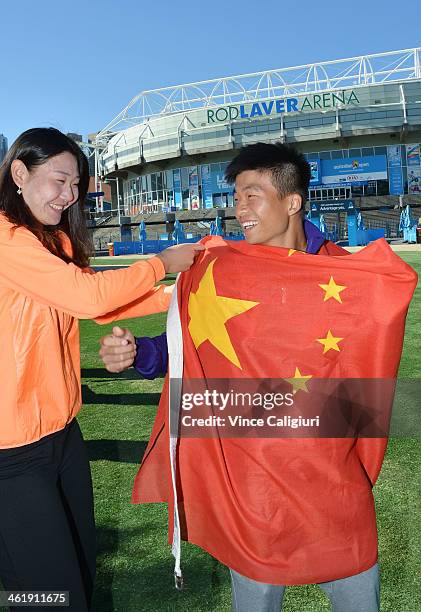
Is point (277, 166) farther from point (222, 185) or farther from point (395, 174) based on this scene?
point (395, 174)

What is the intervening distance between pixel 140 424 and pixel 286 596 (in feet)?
9.32

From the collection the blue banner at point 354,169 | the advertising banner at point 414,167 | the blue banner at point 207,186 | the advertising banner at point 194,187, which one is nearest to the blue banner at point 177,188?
the advertising banner at point 194,187

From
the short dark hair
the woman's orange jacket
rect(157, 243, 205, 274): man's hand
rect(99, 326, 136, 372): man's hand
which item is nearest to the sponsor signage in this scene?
the short dark hair

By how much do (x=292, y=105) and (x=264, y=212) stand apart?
47281 millimetres

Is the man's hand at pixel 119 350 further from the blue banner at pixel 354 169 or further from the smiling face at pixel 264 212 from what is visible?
the blue banner at pixel 354 169

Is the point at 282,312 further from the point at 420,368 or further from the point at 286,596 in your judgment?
the point at 420,368

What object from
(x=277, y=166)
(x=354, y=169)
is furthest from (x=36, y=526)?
(x=354, y=169)

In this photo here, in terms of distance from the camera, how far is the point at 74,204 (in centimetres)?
228

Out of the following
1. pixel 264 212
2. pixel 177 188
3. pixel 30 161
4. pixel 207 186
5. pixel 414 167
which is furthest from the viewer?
pixel 177 188

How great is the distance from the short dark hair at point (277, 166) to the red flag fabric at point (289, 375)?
38cm

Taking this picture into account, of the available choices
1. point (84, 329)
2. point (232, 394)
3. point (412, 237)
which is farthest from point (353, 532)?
point (412, 237)

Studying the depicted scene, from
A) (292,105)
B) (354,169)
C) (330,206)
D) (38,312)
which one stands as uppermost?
(292,105)

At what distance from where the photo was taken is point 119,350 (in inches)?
80.4

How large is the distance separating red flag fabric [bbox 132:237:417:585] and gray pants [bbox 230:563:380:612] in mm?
Result: 37
